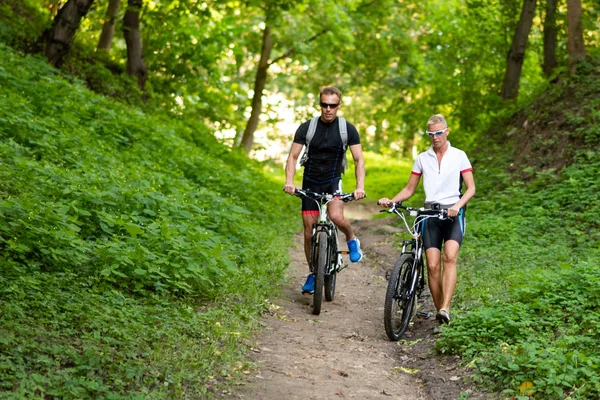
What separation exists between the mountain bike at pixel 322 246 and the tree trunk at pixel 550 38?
13225 mm

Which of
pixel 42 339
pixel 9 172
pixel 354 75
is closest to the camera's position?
pixel 42 339

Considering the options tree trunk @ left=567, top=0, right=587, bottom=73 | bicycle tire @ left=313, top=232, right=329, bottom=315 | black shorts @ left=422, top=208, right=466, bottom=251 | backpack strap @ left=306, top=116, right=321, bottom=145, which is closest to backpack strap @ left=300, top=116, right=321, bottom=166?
backpack strap @ left=306, top=116, right=321, bottom=145

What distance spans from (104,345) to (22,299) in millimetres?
835

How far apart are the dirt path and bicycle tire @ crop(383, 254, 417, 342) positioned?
156 mm

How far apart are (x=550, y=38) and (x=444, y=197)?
45.9ft

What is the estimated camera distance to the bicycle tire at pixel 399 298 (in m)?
7.49

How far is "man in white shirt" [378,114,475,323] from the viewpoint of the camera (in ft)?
24.9

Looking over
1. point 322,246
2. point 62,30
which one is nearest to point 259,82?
point 62,30

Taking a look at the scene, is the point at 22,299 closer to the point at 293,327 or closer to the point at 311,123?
the point at 293,327

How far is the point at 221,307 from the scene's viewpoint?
24.3 ft

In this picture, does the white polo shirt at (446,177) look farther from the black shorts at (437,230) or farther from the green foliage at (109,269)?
the green foliage at (109,269)

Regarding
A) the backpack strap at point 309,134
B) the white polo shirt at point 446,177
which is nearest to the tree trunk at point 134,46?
the backpack strap at point 309,134

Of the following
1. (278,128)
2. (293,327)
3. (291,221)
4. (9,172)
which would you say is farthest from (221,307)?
(278,128)

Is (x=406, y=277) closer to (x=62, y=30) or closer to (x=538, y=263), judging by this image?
(x=538, y=263)
